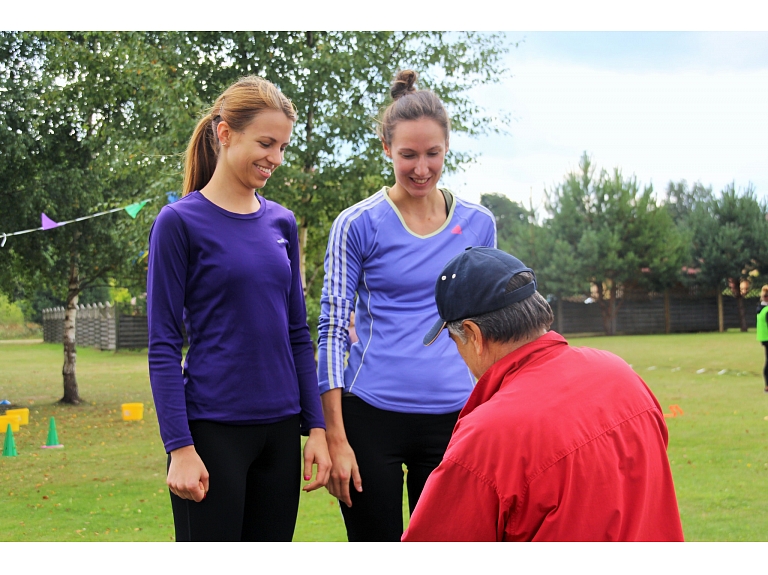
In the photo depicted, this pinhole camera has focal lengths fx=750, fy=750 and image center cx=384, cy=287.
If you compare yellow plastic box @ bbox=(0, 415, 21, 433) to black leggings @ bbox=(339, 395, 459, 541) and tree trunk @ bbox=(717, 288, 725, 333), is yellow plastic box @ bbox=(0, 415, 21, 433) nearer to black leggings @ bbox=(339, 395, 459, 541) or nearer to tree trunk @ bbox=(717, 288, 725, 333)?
black leggings @ bbox=(339, 395, 459, 541)

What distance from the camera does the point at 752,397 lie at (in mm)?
8773

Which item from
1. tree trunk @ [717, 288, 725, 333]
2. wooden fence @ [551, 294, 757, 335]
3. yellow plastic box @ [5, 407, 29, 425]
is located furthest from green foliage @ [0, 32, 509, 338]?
tree trunk @ [717, 288, 725, 333]

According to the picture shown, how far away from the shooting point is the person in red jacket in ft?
3.05

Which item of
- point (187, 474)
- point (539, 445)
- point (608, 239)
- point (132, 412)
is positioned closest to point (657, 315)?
point (608, 239)

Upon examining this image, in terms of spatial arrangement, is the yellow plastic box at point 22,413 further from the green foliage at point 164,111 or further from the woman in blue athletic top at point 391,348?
the woman in blue athletic top at point 391,348

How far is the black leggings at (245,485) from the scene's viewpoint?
4.25 feet

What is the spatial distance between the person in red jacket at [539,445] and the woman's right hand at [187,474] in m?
0.41

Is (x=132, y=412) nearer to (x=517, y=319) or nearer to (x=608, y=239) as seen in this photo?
(x=517, y=319)

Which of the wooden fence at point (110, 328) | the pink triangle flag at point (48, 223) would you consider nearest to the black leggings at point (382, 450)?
the pink triangle flag at point (48, 223)

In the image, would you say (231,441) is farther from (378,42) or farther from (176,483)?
(378,42)

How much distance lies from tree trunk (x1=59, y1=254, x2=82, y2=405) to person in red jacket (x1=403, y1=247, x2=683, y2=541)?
25.7 ft

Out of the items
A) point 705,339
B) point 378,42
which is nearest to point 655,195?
point 705,339

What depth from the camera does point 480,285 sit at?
1.05 meters

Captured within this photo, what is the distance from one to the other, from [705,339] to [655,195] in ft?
23.0
